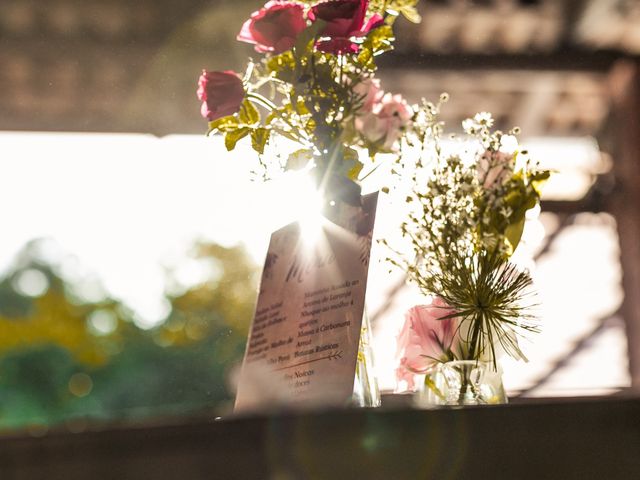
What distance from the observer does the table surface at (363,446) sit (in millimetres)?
503

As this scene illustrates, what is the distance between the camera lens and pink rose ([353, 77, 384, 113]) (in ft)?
3.23

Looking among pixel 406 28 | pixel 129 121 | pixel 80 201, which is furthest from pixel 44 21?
pixel 80 201

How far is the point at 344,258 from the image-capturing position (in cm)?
95

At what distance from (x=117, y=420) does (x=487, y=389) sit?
54 centimetres

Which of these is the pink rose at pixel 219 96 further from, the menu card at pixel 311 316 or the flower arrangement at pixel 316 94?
the menu card at pixel 311 316

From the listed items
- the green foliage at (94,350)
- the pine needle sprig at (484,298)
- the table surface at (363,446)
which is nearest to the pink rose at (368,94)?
the pine needle sprig at (484,298)

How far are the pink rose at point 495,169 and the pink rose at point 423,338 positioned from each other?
0.54ft

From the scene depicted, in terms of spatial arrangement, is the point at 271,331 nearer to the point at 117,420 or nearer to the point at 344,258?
the point at 344,258

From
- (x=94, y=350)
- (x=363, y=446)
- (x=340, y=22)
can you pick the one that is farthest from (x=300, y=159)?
(x=94, y=350)

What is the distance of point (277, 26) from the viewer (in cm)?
100

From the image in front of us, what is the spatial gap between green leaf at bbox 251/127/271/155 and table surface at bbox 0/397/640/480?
582 mm

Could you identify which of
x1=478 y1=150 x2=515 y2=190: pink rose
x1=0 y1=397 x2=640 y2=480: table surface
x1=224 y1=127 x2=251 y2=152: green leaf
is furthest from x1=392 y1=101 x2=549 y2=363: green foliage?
x1=0 y1=397 x2=640 y2=480: table surface

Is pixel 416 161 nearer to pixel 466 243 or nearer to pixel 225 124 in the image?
pixel 466 243

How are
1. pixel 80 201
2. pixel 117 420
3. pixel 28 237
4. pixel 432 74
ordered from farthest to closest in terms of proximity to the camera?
1. pixel 28 237
2. pixel 80 201
3. pixel 432 74
4. pixel 117 420
